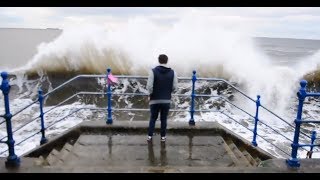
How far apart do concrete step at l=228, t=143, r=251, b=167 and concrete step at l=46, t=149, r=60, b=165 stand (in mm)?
2984

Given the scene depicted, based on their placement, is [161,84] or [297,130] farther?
[161,84]

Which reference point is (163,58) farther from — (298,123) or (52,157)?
(52,157)

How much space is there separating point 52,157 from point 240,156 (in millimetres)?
3154

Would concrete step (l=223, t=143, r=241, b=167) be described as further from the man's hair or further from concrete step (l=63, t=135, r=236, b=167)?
the man's hair

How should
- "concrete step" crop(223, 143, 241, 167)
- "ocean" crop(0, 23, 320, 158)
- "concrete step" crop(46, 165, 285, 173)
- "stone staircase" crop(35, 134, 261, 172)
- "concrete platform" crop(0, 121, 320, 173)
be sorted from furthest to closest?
"ocean" crop(0, 23, 320, 158), "concrete step" crop(223, 143, 241, 167), "stone staircase" crop(35, 134, 261, 172), "concrete platform" crop(0, 121, 320, 173), "concrete step" crop(46, 165, 285, 173)

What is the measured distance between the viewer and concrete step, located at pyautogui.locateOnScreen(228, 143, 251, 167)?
515 centimetres

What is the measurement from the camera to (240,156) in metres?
5.51

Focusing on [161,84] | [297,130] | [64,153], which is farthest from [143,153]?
[297,130]

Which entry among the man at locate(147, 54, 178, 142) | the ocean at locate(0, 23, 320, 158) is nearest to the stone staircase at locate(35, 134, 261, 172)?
the man at locate(147, 54, 178, 142)

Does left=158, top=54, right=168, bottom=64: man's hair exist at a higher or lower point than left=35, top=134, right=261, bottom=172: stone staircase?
higher

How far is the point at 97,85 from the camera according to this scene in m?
21.7

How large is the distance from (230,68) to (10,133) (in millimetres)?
22469

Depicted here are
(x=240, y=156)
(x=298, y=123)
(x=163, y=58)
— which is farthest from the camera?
(x=240, y=156)
